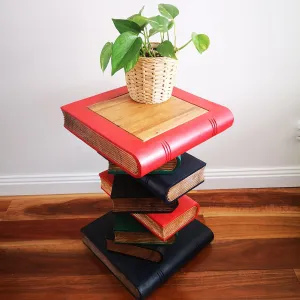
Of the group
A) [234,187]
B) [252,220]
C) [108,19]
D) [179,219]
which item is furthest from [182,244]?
[108,19]

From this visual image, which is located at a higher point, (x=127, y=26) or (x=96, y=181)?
(x=127, y=26)

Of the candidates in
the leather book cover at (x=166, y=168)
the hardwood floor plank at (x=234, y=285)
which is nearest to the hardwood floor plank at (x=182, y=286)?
the hardwood floor plank at (x=234, y=285)

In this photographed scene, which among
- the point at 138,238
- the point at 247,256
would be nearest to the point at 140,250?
the point at 138,238

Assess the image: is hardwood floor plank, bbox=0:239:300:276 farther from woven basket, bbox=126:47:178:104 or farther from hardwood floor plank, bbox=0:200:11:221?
woven basket, bbox=126:47:178:104

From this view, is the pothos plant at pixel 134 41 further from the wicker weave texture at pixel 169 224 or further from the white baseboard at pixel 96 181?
the white baseboard at pixel 96 181

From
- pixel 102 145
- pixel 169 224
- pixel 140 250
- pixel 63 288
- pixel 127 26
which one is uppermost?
pixel 127 26

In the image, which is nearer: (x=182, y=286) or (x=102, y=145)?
(x=102, y=145)

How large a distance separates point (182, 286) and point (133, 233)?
9.4 inches

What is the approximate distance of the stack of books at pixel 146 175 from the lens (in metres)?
0.70

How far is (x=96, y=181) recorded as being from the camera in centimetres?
137

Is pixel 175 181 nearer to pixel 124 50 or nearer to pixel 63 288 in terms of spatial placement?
pixel 124 50

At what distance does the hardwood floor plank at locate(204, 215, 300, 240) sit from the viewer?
1182 mm

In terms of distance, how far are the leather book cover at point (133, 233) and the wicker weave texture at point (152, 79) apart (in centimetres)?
40

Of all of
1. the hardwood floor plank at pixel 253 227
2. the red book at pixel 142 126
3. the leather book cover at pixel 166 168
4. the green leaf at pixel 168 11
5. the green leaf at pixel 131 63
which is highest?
the green leaf at pixel 168 11
